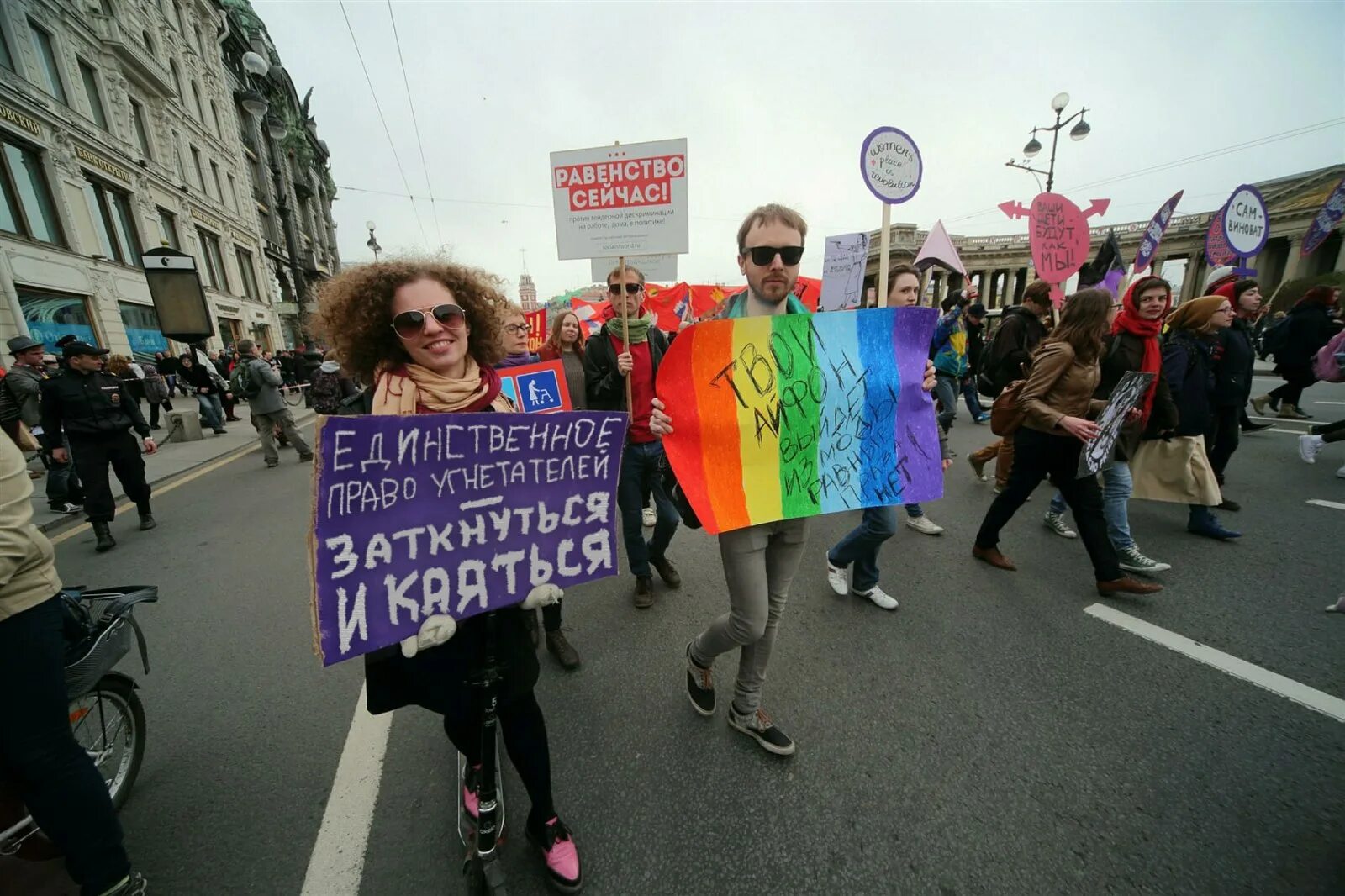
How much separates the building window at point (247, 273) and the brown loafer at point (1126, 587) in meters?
34.8

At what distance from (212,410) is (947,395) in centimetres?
1417

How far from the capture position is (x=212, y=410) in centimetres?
1073

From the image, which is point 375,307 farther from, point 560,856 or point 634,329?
point 560,856

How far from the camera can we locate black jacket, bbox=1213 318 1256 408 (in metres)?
4.16

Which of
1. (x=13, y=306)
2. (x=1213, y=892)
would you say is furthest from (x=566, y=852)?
(x=13, y=306)

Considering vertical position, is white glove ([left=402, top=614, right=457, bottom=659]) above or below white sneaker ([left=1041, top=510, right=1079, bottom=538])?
above

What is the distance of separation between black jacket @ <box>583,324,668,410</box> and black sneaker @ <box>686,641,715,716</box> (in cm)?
165

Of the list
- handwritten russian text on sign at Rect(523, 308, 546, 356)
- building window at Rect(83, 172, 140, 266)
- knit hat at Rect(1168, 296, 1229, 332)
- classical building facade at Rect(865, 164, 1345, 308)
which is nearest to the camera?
knit hat at Rect(1168, 296, 1229, 332)

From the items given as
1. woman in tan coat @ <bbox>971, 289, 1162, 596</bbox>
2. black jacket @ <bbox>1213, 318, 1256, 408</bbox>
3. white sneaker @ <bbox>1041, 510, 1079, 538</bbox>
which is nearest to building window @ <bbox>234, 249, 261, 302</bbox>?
woman in tan coat @ <bbox>971, 289, 1162, 596</bbox>

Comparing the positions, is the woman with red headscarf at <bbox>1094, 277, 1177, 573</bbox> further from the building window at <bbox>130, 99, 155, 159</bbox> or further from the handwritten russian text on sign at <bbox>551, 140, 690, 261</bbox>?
the building window at <bbox>130, 99, 155, 159</bbox>

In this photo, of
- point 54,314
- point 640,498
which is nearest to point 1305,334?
point 640,498

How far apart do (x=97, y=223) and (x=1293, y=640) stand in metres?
27.3

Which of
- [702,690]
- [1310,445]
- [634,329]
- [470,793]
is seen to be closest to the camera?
[470,793]

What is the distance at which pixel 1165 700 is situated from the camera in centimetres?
223
